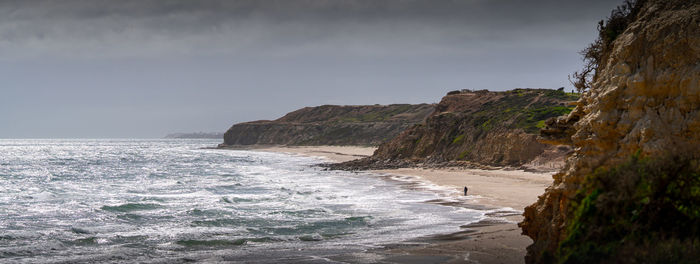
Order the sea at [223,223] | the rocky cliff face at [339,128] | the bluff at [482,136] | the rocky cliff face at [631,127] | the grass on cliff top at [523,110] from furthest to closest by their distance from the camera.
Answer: the rocky cliff face at [339,128]
the grass on cliff top at [523,110]
the bluff at [482,136]
the sea at [223,223]
the rocky cliff face at [631,127]

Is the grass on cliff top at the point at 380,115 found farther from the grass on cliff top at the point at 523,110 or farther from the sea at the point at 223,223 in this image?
the sea at the point at 223,223

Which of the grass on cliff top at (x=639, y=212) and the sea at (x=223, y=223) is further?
the sea at (x=223, y=223)

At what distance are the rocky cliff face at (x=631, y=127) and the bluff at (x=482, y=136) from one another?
32.2 meters

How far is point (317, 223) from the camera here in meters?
20.4

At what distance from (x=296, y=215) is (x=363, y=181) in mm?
18358

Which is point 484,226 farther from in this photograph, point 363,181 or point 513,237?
point 363,181

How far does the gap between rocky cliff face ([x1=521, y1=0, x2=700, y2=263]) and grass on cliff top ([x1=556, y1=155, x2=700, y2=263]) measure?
18mm

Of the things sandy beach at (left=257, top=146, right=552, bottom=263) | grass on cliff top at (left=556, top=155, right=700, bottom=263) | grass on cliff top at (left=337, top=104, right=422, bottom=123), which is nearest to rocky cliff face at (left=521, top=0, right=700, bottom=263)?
grass on cliff top at (left=556, top=155, right=700, bottom=263)

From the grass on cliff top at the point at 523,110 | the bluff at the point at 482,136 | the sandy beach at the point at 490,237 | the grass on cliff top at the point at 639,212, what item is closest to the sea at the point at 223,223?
the sandy beach at the point at 490,237

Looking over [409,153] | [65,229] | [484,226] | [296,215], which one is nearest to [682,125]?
[484,226]

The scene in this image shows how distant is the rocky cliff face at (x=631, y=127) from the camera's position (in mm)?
8047

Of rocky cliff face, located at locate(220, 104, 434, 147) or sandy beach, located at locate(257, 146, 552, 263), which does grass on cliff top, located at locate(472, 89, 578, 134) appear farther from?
rocky cliff face, located at locate(220, 104, 434, 147)

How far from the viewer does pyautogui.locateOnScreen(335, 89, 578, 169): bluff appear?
1845 inches

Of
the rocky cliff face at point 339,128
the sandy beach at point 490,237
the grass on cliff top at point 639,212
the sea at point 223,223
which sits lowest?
the sea at point 223,223
